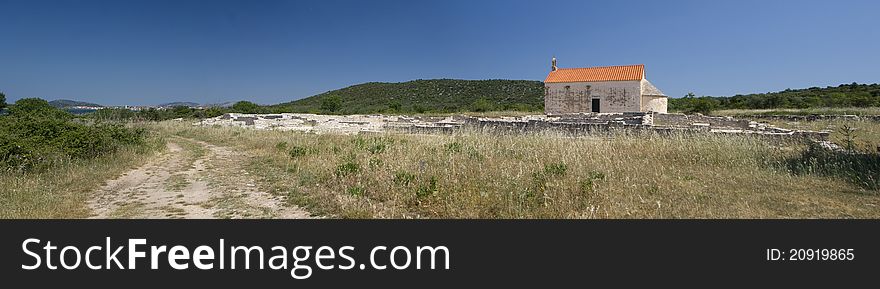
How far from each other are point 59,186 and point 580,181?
7.24 meters

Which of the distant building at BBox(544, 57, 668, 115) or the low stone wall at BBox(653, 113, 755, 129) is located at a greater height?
the distant building at BBox(544, 57, 668, 115)

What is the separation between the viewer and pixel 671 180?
608cm

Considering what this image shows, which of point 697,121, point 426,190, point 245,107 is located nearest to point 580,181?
point 426,190

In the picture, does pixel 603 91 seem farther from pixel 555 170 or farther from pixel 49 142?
pixel 49 142

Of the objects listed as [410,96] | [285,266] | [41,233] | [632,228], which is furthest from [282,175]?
[410,96]

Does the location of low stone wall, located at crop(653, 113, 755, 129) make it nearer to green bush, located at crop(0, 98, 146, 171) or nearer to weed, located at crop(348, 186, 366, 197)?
weed, located at crop(348, 186, 366, 197)

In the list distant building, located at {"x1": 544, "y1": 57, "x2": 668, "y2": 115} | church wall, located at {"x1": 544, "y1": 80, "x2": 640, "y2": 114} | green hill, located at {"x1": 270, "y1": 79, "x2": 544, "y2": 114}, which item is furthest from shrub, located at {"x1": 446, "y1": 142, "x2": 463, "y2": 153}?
green hill, located at {"x1": 270, "y1": 79, "x2": 544, "y2": 114}

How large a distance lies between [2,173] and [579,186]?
8.54m

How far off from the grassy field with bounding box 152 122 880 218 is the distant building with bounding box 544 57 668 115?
25.3 meters

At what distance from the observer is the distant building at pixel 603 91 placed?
33156 millimetres

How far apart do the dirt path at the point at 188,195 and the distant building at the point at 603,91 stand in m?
30.2

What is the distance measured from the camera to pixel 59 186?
20.7ft

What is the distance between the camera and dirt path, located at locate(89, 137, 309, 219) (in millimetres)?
4820

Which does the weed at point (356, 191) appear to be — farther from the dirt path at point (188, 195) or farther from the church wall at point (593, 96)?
the church wall at point (593, 96)
